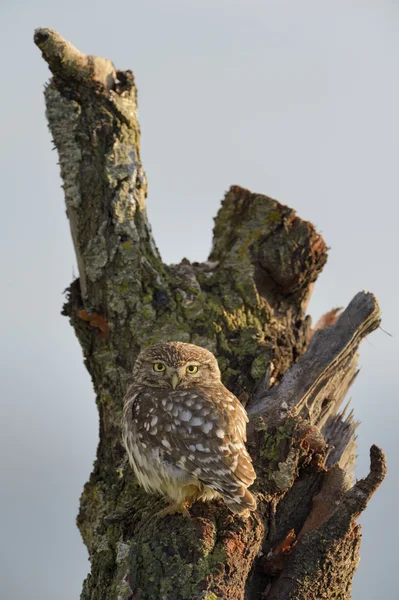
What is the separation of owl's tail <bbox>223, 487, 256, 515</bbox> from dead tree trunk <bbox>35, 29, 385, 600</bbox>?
14 centimetres

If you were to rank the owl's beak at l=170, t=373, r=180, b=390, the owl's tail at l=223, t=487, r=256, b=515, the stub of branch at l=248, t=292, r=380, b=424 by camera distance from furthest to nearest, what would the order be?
the stub of branch at l=248, t=292, r=380, b=424 < the owl's beak at l=170, t=373, r=180, b=390 < the owl's tail at l=223, t=487, r=256, b=515

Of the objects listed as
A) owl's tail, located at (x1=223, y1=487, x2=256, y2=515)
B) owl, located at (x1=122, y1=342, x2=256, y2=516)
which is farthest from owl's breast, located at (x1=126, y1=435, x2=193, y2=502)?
owl's tail, located at (x1=223, y1=487, x2=256, y2=515)

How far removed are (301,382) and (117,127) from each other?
93.6 inches

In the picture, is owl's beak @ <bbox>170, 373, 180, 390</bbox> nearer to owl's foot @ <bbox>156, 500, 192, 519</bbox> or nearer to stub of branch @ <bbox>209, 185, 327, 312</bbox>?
owl's foot @ <bbox>156, 500, 192, 519</bbox>

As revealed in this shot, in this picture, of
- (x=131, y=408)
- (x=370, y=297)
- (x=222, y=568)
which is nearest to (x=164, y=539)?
(x=222, y=568)

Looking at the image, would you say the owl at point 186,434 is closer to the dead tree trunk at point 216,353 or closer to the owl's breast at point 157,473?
the owl's breast at point 157,473

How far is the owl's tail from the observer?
293 centimetres

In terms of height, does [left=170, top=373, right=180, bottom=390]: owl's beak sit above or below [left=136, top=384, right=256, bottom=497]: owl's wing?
above

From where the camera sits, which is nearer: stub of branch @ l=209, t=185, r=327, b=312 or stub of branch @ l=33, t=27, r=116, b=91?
stub of branch @ l=33, t=27, r=116, b=91

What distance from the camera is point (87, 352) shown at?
4.71m

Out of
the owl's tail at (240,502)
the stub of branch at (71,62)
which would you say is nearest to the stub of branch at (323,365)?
the owl's tail at (240,502)

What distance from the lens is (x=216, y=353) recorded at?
14.6ft

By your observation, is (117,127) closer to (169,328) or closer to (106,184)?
(106,184)

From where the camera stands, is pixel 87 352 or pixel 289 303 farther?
pixel 289 303
